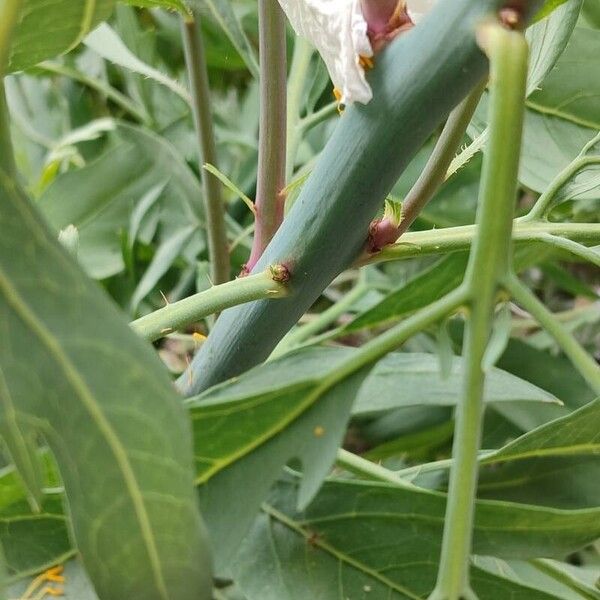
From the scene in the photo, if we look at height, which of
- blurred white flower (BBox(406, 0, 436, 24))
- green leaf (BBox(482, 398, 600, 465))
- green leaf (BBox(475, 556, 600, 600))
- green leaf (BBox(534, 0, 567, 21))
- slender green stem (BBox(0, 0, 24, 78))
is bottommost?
green leaf (BBox(475, 556, 600, 600))

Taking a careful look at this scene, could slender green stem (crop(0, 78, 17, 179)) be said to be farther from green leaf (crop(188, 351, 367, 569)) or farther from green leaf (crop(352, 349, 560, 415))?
green leaf (crop(352, 349, 560, 415))

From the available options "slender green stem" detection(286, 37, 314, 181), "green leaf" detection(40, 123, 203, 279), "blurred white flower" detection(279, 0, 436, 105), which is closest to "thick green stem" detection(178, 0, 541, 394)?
"blurred white flower" detection(279, 0, 436, 105)

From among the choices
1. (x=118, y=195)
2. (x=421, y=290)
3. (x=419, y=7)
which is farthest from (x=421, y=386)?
(x=118, y=195)

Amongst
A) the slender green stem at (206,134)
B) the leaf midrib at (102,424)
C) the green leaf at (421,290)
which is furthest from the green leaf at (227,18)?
the leaf midrib at (102,424)

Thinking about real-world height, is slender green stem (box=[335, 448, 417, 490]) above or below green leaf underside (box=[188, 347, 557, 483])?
below

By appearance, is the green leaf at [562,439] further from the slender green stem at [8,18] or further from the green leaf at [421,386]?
the slender green stem at [8,18]

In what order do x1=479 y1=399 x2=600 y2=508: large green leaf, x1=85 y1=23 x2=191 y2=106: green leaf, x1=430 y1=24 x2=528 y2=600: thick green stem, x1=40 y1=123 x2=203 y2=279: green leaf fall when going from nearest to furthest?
1. x1=430 y1=24 x2=528 y2=600: thick green stem
2. x1=479 y1=399 x2=600 y2=508: large green leaf
3. x1=85 y1=23 x2=191 y2=106: green leaf
4. x1=40 y1=123 x2=203 y2=279: green leaf

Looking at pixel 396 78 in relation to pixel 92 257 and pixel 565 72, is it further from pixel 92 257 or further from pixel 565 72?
pixel 92 257
